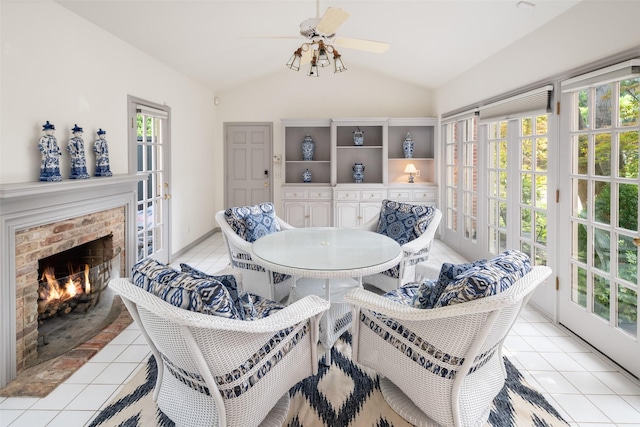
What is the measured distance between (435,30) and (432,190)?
109 inches

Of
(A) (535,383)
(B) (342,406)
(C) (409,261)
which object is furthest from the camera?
(C) (409,261)

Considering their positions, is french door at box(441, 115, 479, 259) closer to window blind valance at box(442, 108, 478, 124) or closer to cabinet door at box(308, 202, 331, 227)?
window blind valance at box(442, 108, 478, 124)

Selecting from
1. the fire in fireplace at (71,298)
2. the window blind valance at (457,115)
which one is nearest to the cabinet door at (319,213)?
the window blind valance at (457,115)

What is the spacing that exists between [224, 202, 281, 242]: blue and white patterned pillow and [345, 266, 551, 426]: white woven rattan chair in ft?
4.97

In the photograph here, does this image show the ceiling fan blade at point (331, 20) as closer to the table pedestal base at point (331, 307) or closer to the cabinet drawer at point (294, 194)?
the table pedestal base at point (331, 307)

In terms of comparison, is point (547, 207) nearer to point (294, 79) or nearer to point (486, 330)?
point (486, 330)

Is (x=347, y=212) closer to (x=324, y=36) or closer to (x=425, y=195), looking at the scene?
(x=425, y=195)

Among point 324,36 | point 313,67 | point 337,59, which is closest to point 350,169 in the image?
point 337,59

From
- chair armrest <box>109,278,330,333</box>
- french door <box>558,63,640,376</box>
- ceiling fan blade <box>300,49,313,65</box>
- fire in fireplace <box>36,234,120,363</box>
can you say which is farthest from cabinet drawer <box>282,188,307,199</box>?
chair armrest <box>109,278,330,333</box>

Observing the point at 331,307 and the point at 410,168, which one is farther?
the point at 410,168

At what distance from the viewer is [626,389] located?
6.91 feet

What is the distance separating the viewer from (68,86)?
2883 millimetres

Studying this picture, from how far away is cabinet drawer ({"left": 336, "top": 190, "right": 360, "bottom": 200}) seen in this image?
6.24 metres

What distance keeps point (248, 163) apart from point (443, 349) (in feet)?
18.4
